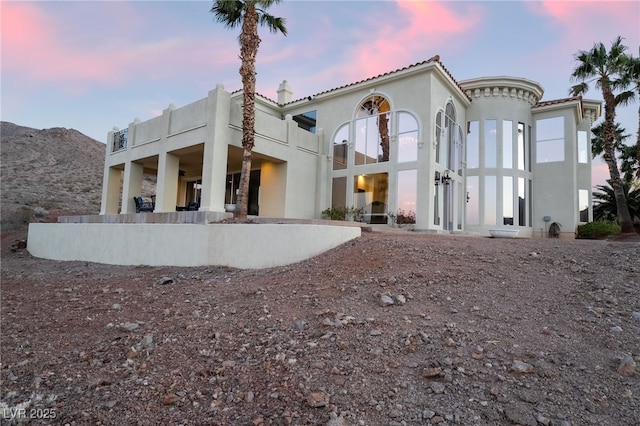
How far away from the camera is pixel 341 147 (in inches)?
631

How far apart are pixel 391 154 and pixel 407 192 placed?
1.84 m

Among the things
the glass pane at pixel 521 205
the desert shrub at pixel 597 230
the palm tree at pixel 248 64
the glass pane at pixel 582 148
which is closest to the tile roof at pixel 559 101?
the glass pane at pixel 582 148

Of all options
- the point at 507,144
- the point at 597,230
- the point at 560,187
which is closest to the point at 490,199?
the point at 507,144

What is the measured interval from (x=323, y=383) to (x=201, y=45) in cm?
1617

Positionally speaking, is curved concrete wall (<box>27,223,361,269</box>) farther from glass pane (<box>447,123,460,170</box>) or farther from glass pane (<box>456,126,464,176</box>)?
glass pane (<box>456,126,464,176</box>)

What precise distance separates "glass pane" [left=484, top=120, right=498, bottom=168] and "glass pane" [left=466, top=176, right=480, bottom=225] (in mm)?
1015

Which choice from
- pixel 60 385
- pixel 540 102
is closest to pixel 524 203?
pixel 540 102

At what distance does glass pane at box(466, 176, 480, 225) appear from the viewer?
677 inches

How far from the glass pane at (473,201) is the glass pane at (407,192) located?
5.10 m

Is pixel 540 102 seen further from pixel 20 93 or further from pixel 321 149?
pixel 20 93

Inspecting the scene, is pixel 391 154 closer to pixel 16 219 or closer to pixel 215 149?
pixel 215 149

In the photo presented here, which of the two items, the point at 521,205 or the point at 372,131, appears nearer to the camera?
the point at 372,131

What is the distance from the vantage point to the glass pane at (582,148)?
63.3 feet

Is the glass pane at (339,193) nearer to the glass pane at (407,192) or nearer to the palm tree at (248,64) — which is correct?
the glass pane at (407,192)
